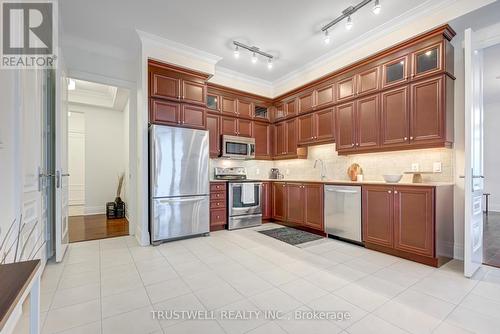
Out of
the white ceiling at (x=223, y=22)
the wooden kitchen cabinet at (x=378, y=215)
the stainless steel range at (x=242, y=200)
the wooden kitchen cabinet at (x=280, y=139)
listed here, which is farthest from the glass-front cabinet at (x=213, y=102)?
the wooden kitchen cabinet at (x=378, y=215)

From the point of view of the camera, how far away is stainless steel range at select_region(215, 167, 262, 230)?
450cm

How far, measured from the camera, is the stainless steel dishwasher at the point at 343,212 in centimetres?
341

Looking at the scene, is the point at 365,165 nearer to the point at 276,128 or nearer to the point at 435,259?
the point at 435,259

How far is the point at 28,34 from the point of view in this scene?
7.82ft

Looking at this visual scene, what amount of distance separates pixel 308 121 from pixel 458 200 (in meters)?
2.57

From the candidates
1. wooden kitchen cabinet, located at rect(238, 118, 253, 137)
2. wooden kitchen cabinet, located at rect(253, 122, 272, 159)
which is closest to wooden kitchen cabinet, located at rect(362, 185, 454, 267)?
wooden kitchen cabinet, located at rect(253, 122, 272, 159)

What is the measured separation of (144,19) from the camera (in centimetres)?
320

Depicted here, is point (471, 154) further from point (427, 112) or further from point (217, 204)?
point (217, 204)

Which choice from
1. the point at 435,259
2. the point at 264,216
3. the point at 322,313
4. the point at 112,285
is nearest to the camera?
the point at 322,313

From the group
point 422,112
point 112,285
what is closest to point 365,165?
point 422,112

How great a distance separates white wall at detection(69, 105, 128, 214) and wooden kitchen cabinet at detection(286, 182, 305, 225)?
4178 mm

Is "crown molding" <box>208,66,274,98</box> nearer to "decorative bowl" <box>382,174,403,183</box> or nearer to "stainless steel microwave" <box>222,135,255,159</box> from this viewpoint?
"stainless steel microwave" <box>222,135,255,159</box>

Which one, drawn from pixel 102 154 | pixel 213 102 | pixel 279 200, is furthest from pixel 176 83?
pixel 102 154

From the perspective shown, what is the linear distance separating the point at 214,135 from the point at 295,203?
2.06 meters
